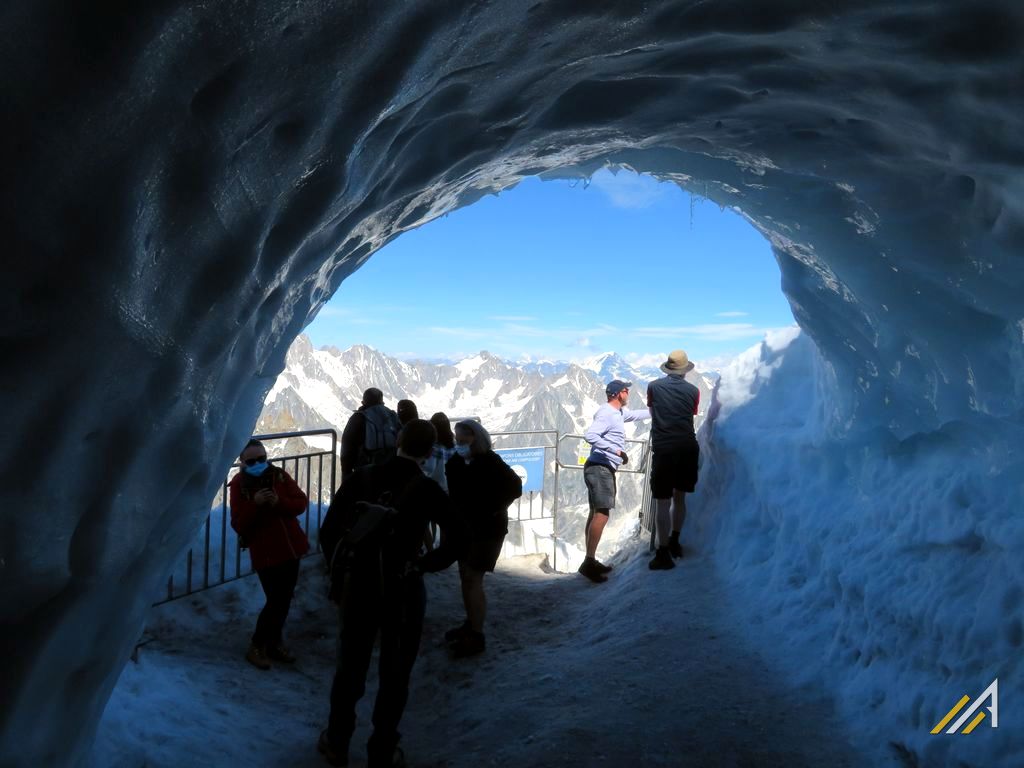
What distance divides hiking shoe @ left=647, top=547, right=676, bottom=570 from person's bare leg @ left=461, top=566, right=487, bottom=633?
220 centimetres

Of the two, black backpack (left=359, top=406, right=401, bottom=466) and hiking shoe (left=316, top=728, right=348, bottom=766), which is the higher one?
black backpack (left=359, top=406, right=401, bottom=466)

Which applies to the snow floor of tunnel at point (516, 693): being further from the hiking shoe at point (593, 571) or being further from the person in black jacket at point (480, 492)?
the hiking shoe at point (593, 571)

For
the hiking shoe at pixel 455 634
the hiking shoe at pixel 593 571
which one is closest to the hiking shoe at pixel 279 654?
the hiking shoe at pixel 455 634

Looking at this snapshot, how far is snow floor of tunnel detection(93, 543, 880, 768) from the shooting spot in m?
3.53

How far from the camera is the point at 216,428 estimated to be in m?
2.74

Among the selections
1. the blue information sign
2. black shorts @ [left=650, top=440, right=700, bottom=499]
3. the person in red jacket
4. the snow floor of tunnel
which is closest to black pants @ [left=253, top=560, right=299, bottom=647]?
the person in red jacket

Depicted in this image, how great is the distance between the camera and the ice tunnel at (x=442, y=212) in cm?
145

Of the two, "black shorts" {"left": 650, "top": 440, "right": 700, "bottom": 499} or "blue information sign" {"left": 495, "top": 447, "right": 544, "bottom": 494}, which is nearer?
"black shorts" {"left": 650, "top": 440, "right": 700, "bottom": 499}

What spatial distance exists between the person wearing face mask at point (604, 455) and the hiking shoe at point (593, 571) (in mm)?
11

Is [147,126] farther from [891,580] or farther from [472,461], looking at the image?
[891,580]

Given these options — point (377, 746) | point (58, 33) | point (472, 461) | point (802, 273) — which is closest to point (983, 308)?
point (802, 273)

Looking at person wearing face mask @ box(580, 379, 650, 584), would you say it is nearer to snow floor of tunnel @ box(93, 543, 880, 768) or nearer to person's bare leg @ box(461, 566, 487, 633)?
snow floor of tunnel @ box(93, 543, 880, 768)

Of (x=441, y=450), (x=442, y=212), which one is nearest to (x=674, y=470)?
(x=441, y=450)

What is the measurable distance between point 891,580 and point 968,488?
76 cm
